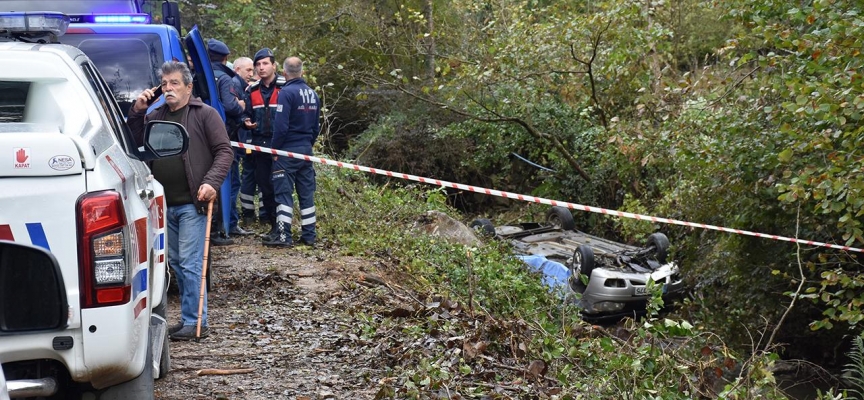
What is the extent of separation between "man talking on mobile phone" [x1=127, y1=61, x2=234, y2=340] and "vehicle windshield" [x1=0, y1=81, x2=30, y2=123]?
2039 millimetres

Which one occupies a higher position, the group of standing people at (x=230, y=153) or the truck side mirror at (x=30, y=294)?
the truck side mirror at (x=30, y=294)

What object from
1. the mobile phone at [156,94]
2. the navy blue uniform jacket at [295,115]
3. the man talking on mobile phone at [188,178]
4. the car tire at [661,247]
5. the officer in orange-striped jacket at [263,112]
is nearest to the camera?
the man talking on mobile phone at [188,178]

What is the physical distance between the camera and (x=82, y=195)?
133 inches

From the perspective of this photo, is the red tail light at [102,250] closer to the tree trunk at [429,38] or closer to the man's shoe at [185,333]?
the man's shoe at [185,333]

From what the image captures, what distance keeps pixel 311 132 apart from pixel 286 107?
0.44 metres

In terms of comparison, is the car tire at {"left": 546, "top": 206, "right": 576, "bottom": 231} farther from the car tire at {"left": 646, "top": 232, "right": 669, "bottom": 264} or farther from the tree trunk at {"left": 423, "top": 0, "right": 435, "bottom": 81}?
the tree trunk at {"left": 423, "top": 0, "right": 435, "bottom": 81}

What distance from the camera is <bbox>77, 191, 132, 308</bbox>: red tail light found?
3.38 m

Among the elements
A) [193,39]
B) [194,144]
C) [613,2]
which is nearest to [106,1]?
[193,39]

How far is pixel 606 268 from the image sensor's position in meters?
13.2

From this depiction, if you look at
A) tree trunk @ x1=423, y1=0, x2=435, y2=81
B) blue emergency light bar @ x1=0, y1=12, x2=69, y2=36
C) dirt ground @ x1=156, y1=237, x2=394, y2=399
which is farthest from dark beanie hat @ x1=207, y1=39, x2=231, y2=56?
tree trunk @ x1=423, y1=0, x2=435, y2=81

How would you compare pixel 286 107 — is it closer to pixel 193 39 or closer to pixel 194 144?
pixel 193 39

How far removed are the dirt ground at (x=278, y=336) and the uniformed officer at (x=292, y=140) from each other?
0.47 m

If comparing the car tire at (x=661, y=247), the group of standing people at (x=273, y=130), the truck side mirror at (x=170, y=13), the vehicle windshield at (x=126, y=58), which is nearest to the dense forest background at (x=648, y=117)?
the car tire at (x=661, y=247)

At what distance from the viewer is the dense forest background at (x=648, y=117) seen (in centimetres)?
755
